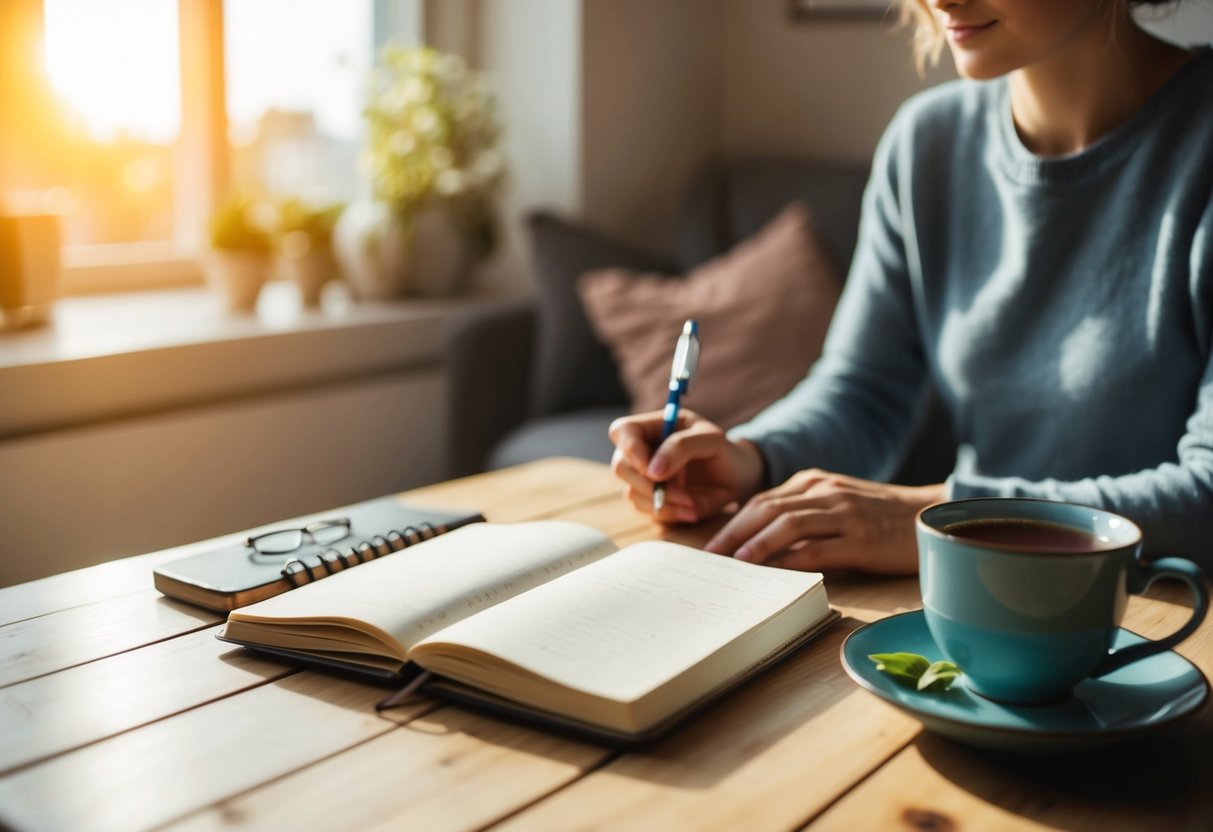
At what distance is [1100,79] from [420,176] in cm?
149

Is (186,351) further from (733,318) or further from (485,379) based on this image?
(733,318)

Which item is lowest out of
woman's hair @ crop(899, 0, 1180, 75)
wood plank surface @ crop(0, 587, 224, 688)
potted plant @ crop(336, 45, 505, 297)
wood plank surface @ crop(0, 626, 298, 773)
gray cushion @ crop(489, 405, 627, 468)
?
gray cushion @ crop(489, 405, 627, 468)

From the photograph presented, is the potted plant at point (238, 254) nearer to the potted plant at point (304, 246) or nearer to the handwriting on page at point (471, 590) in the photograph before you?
the potted plant at point (304, 246)

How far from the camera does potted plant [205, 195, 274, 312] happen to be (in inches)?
88.3

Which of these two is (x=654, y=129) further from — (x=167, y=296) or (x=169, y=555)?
(x=169, y=555)

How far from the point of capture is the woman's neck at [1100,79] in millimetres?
1257

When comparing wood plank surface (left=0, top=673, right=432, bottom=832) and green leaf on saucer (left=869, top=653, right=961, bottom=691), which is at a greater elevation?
green leaf on saucer (left=869, top=653, right=961, bottom=691)

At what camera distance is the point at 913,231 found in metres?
1.41

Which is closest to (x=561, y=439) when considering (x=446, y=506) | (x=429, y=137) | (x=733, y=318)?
(x=733, y=318)

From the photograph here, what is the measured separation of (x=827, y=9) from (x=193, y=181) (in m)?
1.40

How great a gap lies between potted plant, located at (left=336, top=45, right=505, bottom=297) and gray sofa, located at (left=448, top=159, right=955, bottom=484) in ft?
0.68

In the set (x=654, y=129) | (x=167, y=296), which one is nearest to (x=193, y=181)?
(x=167, y=296)

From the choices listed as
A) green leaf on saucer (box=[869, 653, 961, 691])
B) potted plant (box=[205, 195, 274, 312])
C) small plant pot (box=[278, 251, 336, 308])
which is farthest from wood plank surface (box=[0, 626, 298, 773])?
small plant pot (box=[278, 251, 336, 308])

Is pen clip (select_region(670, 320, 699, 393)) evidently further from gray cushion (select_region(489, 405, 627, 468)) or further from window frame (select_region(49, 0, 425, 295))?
window frame (select_region(49, 0, 425, 295))
